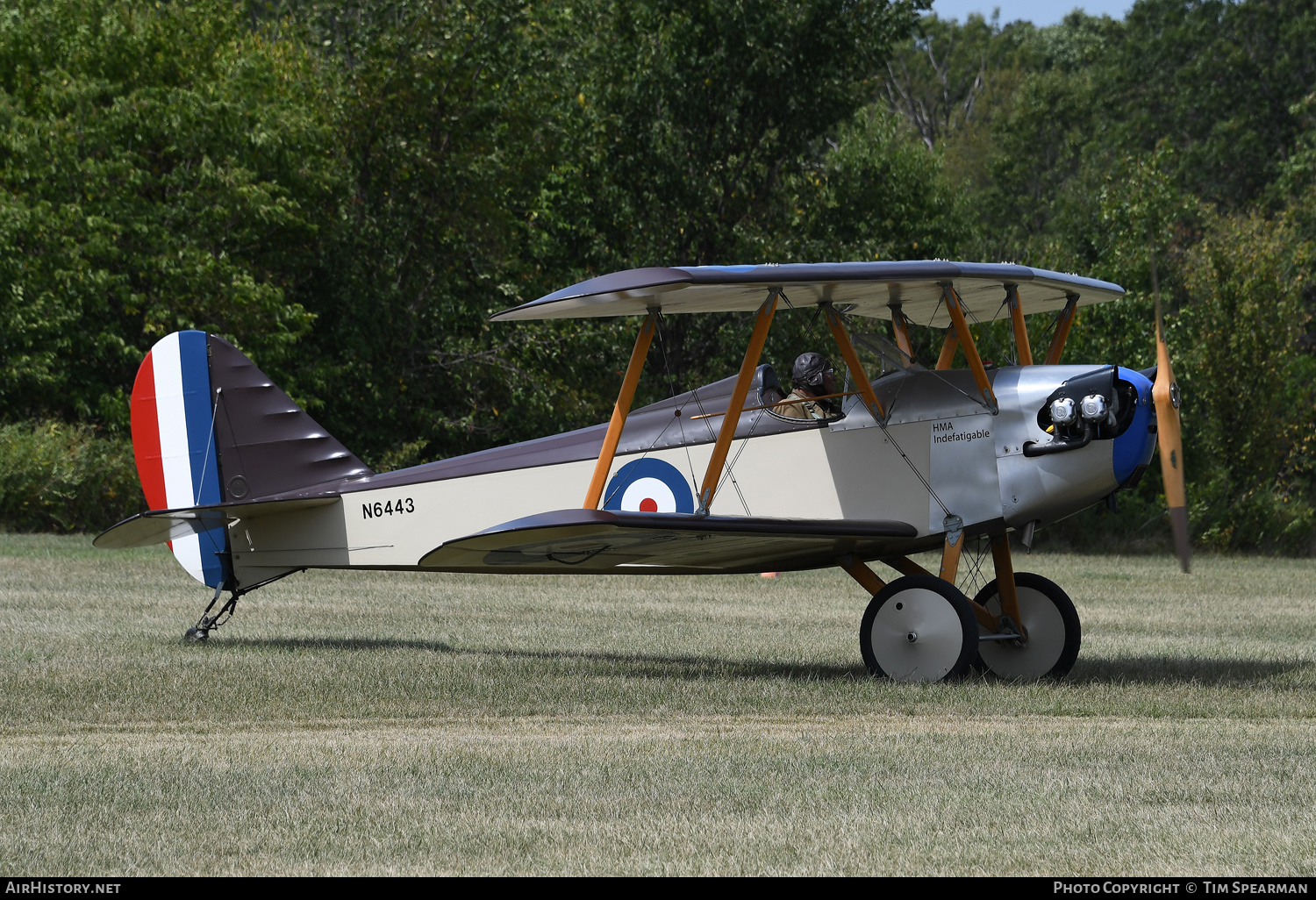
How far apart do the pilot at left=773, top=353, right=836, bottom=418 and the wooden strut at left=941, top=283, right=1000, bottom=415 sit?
97 cm

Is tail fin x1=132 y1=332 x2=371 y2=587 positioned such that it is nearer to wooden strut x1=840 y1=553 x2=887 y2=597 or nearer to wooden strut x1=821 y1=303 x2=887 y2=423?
wooden strut x1=840 y1=553 x2=887 y2=597

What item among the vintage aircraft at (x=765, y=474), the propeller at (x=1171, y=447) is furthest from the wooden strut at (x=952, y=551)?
the propeller at (x=1171, y=447)

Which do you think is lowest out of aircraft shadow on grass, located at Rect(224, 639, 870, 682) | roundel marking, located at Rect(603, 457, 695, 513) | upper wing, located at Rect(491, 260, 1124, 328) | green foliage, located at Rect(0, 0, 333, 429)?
aircraft shadow on grass, located at Rect(224, 639, 870, 682)

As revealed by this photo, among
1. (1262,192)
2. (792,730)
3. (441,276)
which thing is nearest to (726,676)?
(792,730)

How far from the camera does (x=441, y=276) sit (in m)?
28.4

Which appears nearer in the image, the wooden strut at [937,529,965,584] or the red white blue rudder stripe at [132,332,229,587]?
the wooden strut at [937,529,965,584]

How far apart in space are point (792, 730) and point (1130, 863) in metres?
2.80

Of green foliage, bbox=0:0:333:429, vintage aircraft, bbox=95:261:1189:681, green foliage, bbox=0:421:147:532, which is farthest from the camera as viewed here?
green foliage, bbox=0:0:333:429

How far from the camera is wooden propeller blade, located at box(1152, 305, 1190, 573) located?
762 centimetres

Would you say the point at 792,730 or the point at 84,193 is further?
the point at 84,193

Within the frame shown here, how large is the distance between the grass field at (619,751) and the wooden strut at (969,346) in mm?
1830

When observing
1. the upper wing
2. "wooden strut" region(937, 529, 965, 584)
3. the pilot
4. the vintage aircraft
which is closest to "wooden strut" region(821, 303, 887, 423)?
the vintage aircraft

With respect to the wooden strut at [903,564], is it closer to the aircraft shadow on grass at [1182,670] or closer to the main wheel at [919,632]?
the main wheel at [919,632]

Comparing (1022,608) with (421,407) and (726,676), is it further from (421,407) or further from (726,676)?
(421,407)
